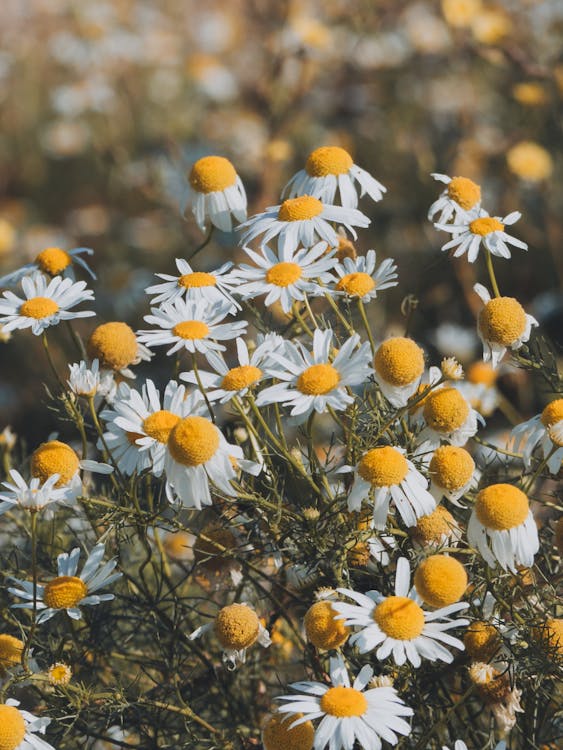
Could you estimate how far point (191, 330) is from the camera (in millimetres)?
1207

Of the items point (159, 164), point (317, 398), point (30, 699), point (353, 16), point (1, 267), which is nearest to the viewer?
point (317, 398)

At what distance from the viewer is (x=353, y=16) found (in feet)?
12.4

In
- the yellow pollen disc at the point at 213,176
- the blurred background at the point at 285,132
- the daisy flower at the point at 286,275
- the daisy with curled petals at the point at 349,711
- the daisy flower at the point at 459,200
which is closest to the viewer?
the daisy with curled petals at the point at 349,711

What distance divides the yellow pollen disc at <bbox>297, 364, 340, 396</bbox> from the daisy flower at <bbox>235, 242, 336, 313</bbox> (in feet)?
0.39

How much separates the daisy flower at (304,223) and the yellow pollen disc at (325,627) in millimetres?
472

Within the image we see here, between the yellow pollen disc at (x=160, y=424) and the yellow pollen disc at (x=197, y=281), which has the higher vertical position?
the yellow pollen disc at (x=197, y=281)

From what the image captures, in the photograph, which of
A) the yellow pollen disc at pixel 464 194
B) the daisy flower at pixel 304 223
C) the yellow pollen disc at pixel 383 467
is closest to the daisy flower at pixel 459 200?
the yellow pollen disc at pixel 464 194

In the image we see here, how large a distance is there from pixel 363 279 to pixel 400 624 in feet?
1.48

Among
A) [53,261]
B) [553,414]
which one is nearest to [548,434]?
[553,414]

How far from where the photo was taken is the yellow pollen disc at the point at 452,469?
1.09 m

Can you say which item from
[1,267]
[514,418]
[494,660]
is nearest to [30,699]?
[494,660]

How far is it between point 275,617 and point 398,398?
354 mm

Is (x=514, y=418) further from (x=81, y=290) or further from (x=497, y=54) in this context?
(x=497, y=54)

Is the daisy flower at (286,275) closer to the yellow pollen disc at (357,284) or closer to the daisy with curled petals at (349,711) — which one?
the yellow pollen disc at (357,284)
